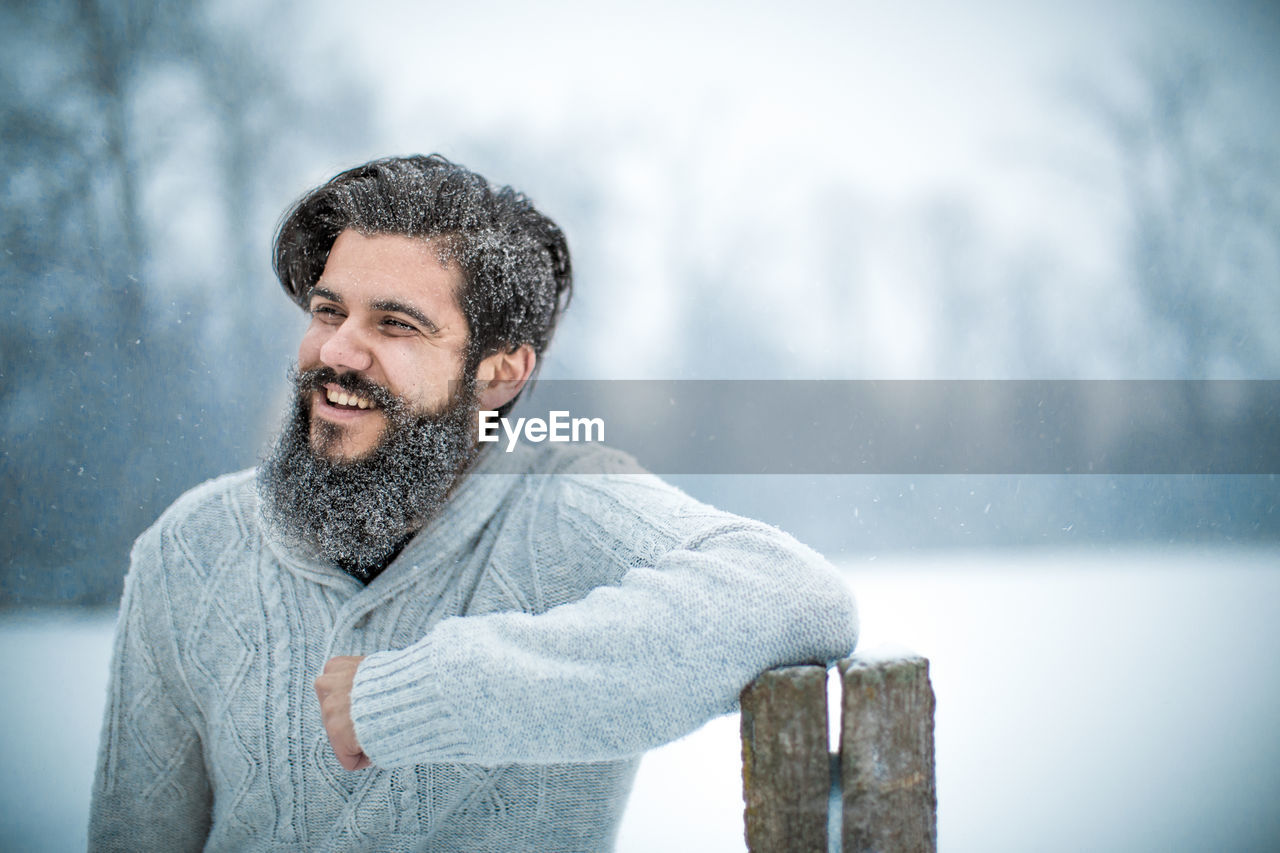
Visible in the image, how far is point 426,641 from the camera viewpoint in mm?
848

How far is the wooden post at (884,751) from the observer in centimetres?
76

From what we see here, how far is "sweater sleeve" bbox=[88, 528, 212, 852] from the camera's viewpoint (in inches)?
46.0

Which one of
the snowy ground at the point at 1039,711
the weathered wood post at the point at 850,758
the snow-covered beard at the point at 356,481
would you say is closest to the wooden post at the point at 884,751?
the weathered wood post at the point at 850,758

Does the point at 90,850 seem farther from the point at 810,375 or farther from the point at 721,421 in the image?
the point at 810,375

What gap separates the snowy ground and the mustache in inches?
58.0

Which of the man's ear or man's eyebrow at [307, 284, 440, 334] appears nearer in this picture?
man's eyebrow at [307, 284, 440, 334]

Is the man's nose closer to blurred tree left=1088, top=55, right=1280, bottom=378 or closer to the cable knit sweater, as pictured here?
the cable knit sweater

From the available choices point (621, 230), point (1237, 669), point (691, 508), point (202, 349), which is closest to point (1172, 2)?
point (621, 230)

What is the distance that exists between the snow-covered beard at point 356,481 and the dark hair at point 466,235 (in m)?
0.19

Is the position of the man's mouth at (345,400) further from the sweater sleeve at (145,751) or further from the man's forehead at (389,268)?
the sweater sleeve at (145,751)

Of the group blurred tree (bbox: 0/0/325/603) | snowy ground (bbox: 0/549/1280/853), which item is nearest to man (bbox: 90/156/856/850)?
snowy ground (bbox: 0/549/1280/853)

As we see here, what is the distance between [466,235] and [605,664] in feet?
2.88

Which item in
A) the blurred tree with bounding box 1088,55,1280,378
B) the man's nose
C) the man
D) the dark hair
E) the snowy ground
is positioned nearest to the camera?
the man

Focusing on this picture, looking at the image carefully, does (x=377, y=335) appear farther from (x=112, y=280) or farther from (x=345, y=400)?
(x=112, y=280)
